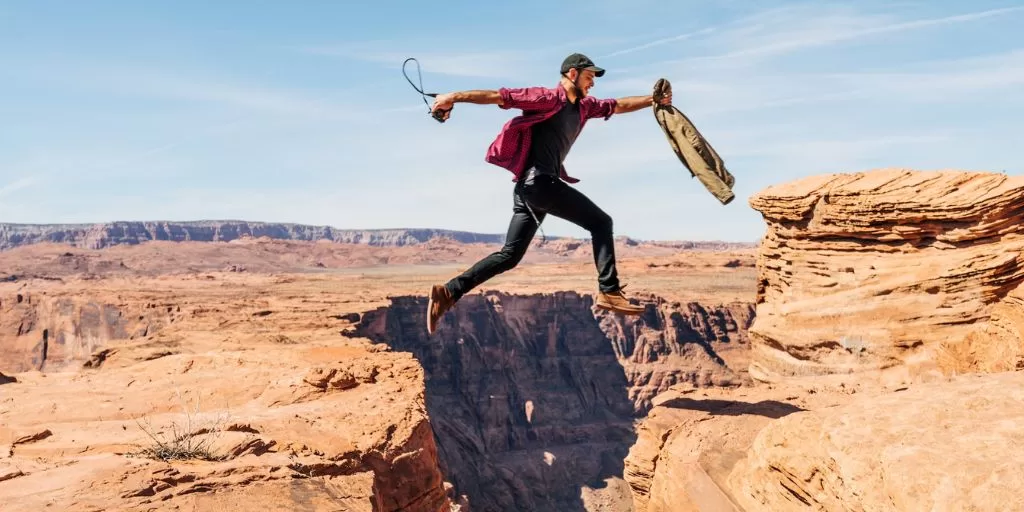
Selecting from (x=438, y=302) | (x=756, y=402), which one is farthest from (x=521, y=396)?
(x=438, y=302)

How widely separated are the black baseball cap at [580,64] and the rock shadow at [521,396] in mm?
33368

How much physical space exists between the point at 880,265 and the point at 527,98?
9529 mm

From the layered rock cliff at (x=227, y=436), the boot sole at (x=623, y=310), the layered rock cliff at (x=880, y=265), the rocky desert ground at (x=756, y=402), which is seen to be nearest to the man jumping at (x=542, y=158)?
the boot sole at (x=623, y=310)

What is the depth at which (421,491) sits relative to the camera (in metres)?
7.62

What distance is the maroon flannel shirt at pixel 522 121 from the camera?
548 centimetres

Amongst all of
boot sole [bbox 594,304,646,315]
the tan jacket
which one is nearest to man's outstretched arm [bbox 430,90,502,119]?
the tan jacket

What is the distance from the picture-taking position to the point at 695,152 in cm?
601

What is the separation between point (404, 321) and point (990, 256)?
41.7 metres

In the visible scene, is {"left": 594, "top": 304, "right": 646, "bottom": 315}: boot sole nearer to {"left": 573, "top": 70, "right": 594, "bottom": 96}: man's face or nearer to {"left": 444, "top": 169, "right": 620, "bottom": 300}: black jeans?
{"left": 444, "top": 169, "right": 620, "bottom": 300}: black jeans

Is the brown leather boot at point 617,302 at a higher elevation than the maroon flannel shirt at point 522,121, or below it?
below

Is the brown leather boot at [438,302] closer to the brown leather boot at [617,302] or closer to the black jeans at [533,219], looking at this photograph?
the black jeans at [533,219]

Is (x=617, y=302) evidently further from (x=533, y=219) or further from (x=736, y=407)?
(x=736, y=407)

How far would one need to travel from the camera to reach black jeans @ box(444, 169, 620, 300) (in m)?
5.80

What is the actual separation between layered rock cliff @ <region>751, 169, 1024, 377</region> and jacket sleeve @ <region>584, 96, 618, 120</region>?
7325 mm
